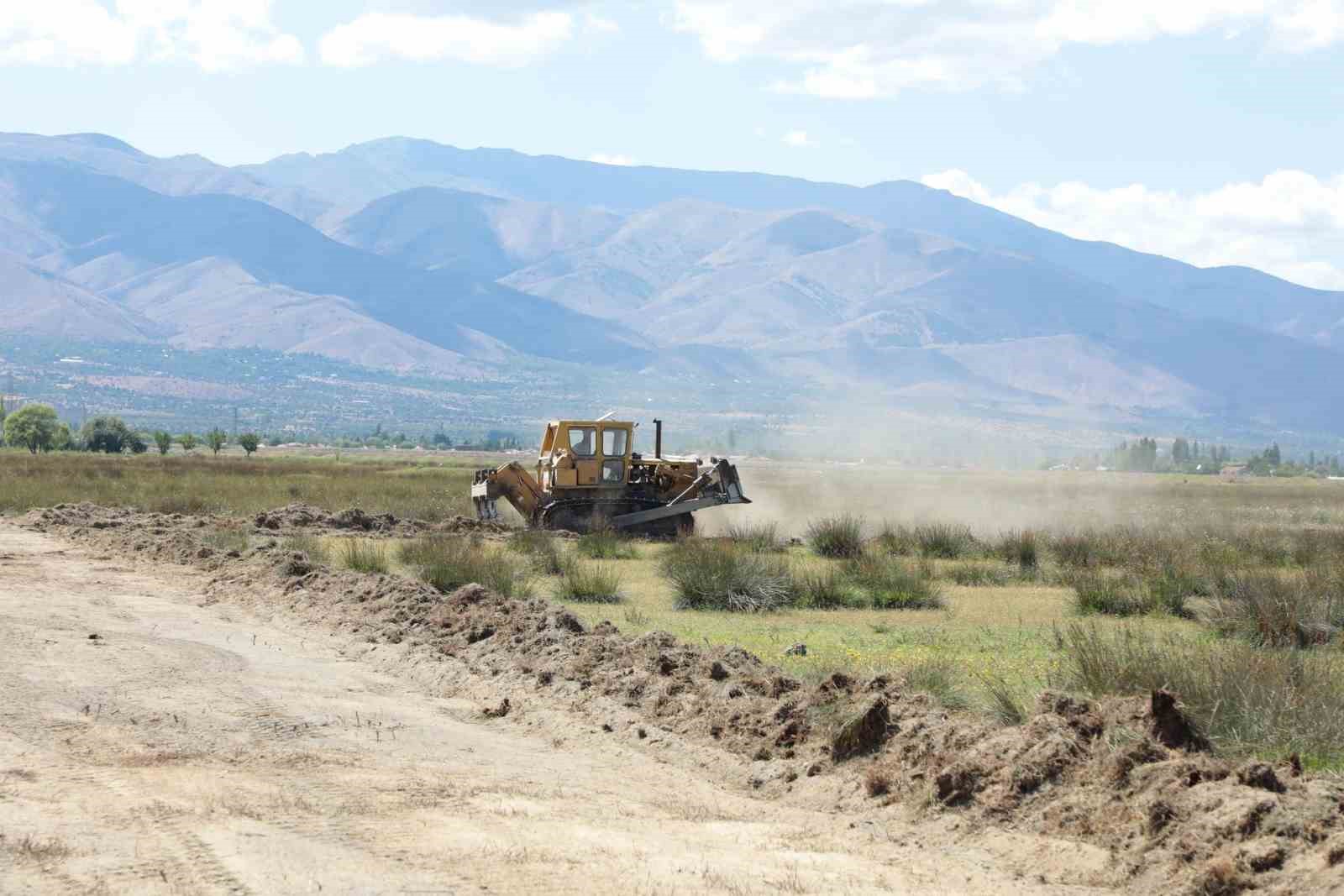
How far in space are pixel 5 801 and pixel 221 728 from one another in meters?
2.76

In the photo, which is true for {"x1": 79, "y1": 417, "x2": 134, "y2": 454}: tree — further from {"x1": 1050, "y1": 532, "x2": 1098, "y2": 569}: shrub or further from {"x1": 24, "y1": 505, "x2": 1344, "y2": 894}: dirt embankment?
{"x1": 24, "y1": 505, "x2": 1344, "y2": 894}: dirt embankment

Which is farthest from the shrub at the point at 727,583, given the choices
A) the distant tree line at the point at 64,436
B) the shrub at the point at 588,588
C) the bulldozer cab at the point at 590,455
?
the distant tree line at the point at 64,436

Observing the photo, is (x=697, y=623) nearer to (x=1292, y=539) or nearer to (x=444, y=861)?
(x=444, y=861)

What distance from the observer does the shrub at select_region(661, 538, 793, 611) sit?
901 inches

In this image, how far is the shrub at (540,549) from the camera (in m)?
27.4

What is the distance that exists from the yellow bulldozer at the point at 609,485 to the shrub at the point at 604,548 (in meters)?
3.69

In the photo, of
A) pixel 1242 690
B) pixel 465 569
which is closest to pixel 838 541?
pixel 465 569

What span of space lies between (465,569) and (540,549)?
20.3 feet

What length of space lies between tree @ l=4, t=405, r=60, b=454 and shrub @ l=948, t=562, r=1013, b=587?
322 ft

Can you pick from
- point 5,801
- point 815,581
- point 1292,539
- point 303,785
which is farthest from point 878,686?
point 1292,539

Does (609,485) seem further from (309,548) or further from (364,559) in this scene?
(364,559)

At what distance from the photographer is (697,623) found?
20906 millimetres

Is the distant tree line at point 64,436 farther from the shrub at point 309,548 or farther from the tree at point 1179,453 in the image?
the tree at point 1179,453

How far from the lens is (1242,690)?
11.7 meters
